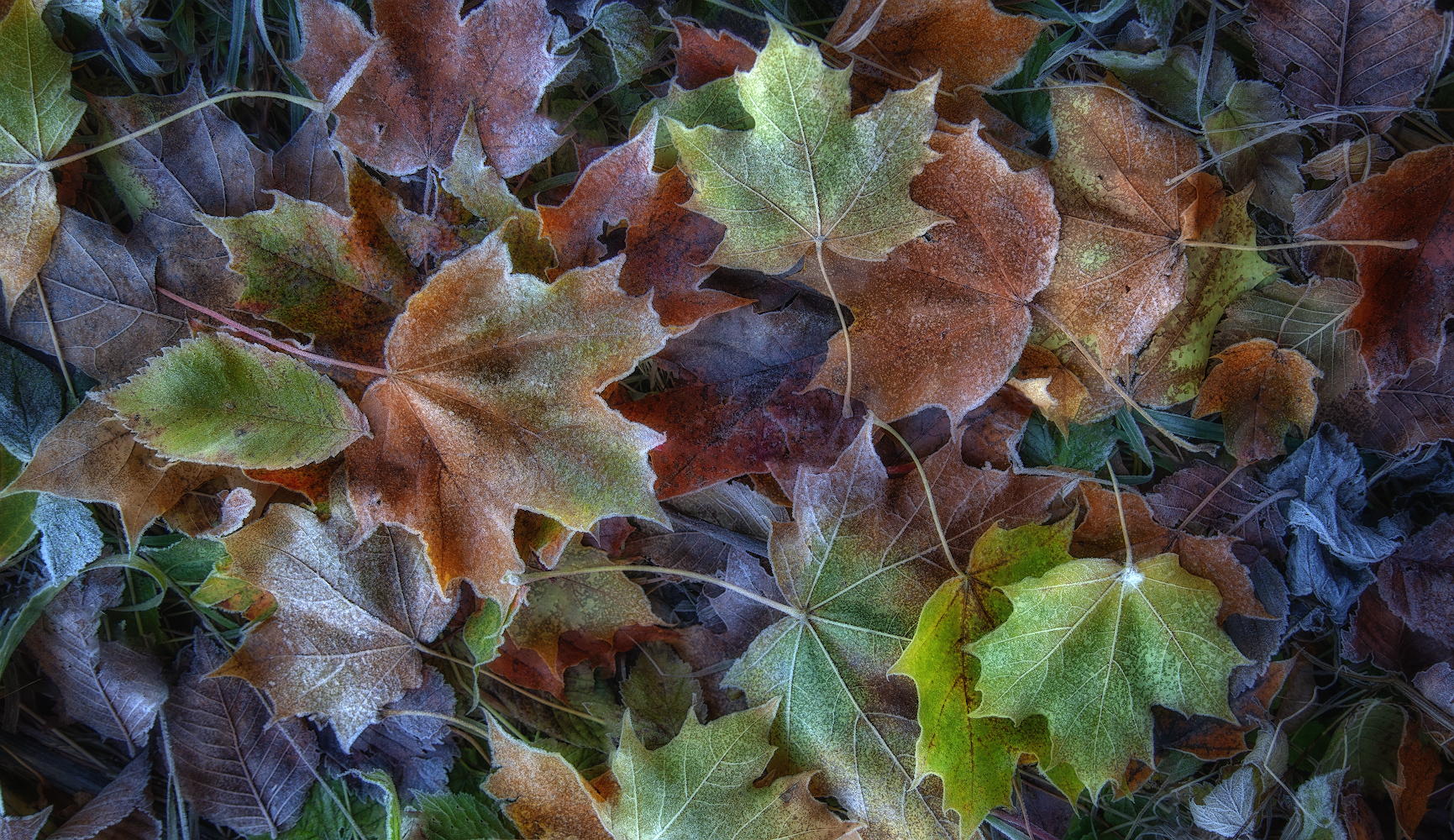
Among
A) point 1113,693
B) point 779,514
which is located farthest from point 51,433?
point 1113,693

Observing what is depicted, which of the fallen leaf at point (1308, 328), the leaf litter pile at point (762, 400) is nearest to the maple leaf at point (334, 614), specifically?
the leaf litter pile at point (762, 400)

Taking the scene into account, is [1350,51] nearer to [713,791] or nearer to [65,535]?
[713,791]

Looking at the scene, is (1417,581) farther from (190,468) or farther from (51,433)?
(51,433)

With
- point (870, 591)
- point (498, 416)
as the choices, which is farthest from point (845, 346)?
point (498, 416)

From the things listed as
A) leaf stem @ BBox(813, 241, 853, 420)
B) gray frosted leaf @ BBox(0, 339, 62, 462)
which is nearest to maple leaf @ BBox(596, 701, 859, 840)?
leaf stem @ BBox(813, 241, 853, 420)

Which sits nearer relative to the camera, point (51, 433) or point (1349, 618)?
point (51, 433)

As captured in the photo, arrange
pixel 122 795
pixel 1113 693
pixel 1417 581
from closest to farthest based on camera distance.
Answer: pixel 1113 693
pixel 1417 581
pixel 122 795

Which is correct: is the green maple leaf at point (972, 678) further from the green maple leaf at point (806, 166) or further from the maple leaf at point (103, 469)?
the maple leaf at point (103, 469)
